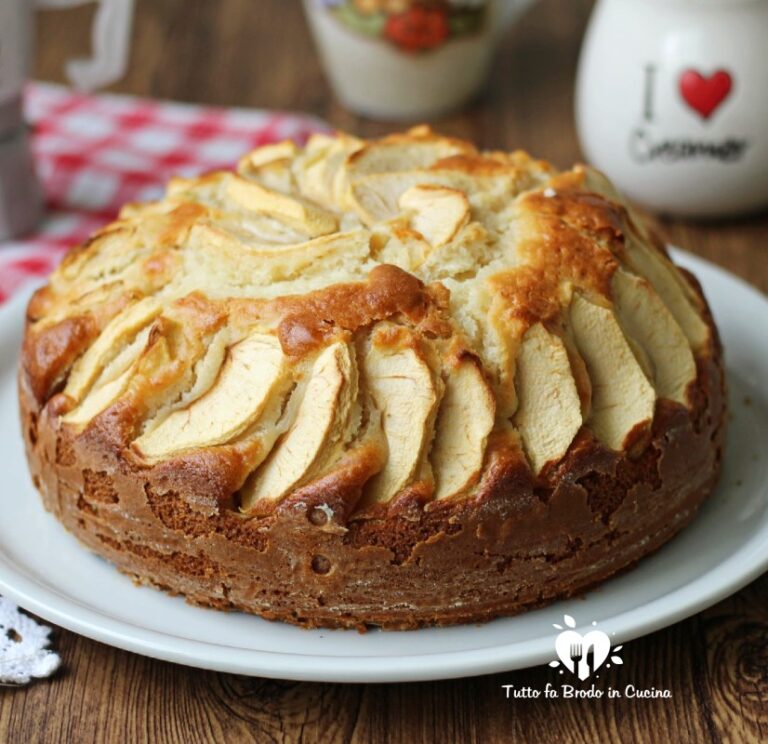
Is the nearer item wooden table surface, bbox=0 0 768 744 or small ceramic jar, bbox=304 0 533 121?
wooden table surface, bbox=0 0 768 744

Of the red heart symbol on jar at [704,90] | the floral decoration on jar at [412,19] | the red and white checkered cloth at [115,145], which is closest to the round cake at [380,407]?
the red heart symbol on jar at [704,90]

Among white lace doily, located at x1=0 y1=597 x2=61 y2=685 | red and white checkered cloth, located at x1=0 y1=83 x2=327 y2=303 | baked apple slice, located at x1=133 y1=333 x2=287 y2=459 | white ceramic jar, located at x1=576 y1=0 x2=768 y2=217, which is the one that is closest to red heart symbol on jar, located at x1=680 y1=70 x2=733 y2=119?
white ceramic jar, located at x1=576 y1=0 x2=768 y2=217

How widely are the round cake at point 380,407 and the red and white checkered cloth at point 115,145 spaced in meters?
1.41

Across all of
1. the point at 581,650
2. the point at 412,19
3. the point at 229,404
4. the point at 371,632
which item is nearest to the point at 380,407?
the point at 229,404

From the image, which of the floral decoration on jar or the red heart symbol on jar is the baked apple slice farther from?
the floral decoration on jar

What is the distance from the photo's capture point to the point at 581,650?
1.73 metres

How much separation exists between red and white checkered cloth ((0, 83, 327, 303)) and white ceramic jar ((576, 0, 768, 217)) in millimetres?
936

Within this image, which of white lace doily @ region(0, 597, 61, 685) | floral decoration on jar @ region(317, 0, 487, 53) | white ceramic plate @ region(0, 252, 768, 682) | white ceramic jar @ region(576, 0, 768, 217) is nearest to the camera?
white ceramic plate @ region(0, 252, 768, 682)

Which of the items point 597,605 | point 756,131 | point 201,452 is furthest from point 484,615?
point 756,131

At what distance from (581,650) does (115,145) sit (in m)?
2.45

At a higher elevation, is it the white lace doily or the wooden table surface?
the wooden table surface

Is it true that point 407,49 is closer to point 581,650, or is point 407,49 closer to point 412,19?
point 412,19

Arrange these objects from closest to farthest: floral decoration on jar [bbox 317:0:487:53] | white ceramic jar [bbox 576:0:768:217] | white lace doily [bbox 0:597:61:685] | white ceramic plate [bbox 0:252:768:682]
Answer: white ceramic plate [bbox 0:252:768:682], white lace doily [bbox 0:597:61:685], white ceramic jar [bbox 576:0:768:217], floral decoration on jar [bbox 317:0:487:53]

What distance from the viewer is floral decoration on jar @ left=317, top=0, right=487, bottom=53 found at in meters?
3.40
